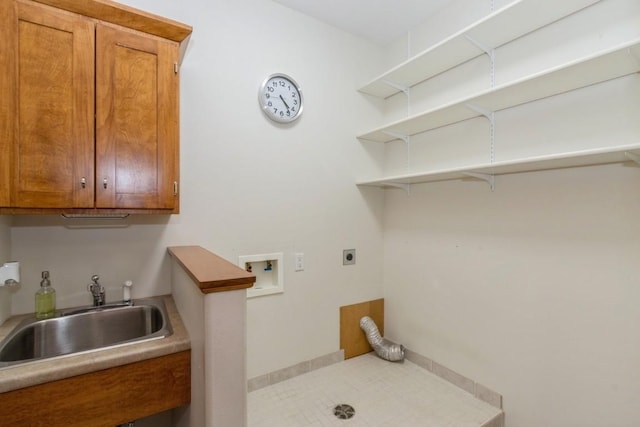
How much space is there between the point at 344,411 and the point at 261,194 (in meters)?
1.41

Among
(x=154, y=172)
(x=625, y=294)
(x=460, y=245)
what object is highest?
(x=154, y=172)

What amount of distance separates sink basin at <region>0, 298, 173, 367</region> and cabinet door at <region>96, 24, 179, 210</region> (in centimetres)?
56

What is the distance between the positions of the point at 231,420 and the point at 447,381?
1.64 meters

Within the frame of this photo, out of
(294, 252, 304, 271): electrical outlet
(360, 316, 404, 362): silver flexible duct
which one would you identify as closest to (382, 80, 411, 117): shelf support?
(294, 252, 304, 271): electrical outlet

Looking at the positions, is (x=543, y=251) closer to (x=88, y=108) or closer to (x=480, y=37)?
(x=480, y=37)

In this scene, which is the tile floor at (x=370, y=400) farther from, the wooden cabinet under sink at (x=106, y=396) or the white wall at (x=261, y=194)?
the wooden cabinet under sink at (x=106, y=396)

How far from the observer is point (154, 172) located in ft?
4.71

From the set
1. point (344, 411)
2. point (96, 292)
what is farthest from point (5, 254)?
point (344, 411)

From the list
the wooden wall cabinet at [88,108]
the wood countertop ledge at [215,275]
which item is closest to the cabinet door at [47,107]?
the wooden wall cabinet at [88,108]

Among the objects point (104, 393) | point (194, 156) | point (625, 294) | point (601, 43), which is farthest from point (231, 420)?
point (601, 43)

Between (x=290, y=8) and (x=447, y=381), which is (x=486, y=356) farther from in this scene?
(x=290, y=8)

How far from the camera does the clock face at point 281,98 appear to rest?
2053 mm

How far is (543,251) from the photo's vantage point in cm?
165

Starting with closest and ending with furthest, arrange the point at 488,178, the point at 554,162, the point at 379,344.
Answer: the point at 554,162 → the point at 488,178 → the point at 379,344
